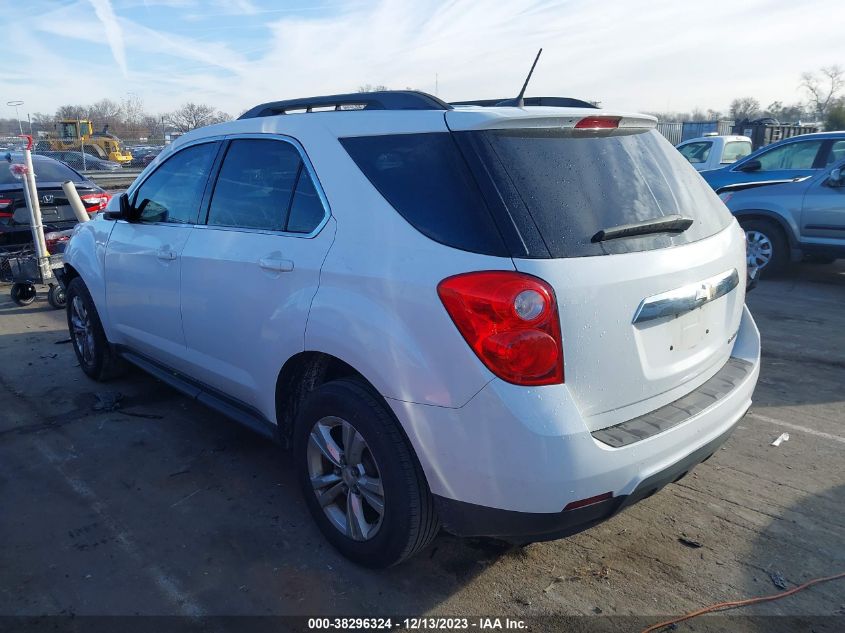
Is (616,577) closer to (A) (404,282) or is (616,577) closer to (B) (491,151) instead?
(A) (404,282)

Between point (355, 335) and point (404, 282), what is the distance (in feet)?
1.05

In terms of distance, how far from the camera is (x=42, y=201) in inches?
337

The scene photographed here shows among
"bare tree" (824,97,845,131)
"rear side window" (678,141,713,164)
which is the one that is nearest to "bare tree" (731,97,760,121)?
"bare tree" (824,97,845,131)

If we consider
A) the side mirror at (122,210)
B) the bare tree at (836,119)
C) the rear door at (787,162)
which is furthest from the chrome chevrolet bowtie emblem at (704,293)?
the bare tree at (836,119)

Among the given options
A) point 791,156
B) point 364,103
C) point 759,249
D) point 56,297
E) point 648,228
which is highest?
point 364,103

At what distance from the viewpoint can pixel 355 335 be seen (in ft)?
8.32

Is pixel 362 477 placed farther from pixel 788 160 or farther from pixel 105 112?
pixel 105 112

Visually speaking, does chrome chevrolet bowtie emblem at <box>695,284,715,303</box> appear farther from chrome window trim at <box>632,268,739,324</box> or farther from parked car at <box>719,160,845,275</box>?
parked car at <box>719,160,845,275</box>

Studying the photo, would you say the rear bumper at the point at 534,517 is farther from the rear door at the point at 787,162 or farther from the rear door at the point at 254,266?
the rear door at the point at 787,162

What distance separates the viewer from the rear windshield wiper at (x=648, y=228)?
238 centimetres

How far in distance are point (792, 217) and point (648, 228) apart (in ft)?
22.8

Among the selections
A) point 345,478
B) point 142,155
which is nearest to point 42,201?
point 345,478

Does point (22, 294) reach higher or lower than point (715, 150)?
lower

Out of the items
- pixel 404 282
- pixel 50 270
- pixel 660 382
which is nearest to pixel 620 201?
pixel 660 382
